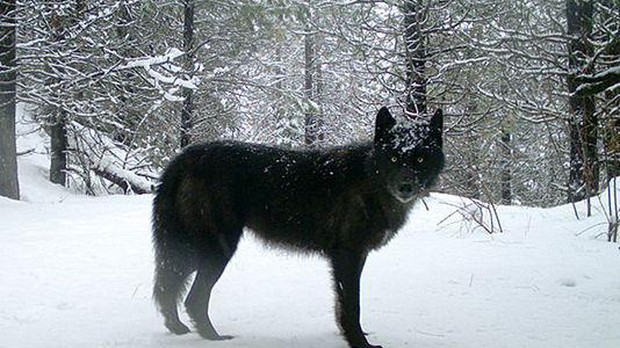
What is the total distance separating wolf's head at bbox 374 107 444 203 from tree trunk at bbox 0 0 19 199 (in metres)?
9.65

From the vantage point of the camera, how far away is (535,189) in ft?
102

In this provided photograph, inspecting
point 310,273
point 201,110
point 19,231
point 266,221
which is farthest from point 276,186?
point 201,110

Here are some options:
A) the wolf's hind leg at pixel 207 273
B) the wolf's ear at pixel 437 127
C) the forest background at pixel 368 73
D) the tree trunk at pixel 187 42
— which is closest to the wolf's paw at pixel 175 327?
the wolf's hind leg at pixel 207 273

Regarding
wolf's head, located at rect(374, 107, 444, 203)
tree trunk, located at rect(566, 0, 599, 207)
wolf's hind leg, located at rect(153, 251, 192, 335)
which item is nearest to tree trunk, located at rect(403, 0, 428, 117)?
tree trunk, located at rect(566, 0, 599, 207)

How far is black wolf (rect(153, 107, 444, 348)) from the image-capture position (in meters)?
4.45

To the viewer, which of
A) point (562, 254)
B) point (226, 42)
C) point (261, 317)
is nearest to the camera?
point (261, 317)

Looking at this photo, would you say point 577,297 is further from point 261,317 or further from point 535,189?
point 535,189

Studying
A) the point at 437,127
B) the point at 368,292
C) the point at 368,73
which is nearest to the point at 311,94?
the point at 368,73

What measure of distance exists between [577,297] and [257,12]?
4060 millimetres

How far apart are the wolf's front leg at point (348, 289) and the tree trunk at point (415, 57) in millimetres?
9062

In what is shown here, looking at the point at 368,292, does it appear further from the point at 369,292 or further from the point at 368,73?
the point at 368,73

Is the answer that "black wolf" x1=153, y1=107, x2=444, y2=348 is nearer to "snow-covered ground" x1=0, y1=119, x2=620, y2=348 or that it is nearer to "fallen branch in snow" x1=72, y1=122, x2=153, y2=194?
"snow-covered ground" x1=0, y1=119, x2=620, y2=348

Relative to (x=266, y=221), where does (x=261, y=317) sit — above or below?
below

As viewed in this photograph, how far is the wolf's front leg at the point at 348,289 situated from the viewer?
14.1 ft
